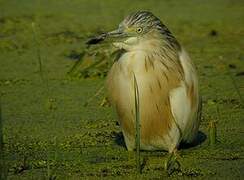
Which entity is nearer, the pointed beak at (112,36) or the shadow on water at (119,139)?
the pointed beak at (112,36)

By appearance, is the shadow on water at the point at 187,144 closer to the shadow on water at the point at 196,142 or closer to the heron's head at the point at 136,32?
the shadow on water at the point at 196,142

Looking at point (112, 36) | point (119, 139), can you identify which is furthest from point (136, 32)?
point (119, 139)

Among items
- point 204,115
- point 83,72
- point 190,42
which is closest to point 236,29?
point 190,42

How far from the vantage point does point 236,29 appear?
666cm

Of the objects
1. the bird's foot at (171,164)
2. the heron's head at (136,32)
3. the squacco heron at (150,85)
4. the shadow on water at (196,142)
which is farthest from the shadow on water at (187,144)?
the heron's head at (136,32)

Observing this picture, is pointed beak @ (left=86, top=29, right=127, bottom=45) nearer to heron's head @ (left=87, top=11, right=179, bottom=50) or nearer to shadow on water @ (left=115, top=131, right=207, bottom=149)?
heron's head @ (left=87, top=11, right=179, bottom=50)

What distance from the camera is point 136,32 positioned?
3600mm

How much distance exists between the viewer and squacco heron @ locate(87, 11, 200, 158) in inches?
141

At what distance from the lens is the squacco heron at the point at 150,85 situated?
3.57 metres

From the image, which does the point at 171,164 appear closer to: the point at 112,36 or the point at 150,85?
the point at 150,85

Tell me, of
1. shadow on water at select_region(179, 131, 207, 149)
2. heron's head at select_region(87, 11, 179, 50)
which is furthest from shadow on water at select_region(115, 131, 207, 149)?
heron's head at select_region(87, 11, 179, 50)

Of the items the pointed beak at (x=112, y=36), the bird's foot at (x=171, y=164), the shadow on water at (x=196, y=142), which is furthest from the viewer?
the shadow on water at (x=196, y=142)

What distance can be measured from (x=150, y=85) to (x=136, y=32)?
0.78 feet

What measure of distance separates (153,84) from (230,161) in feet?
1.53
